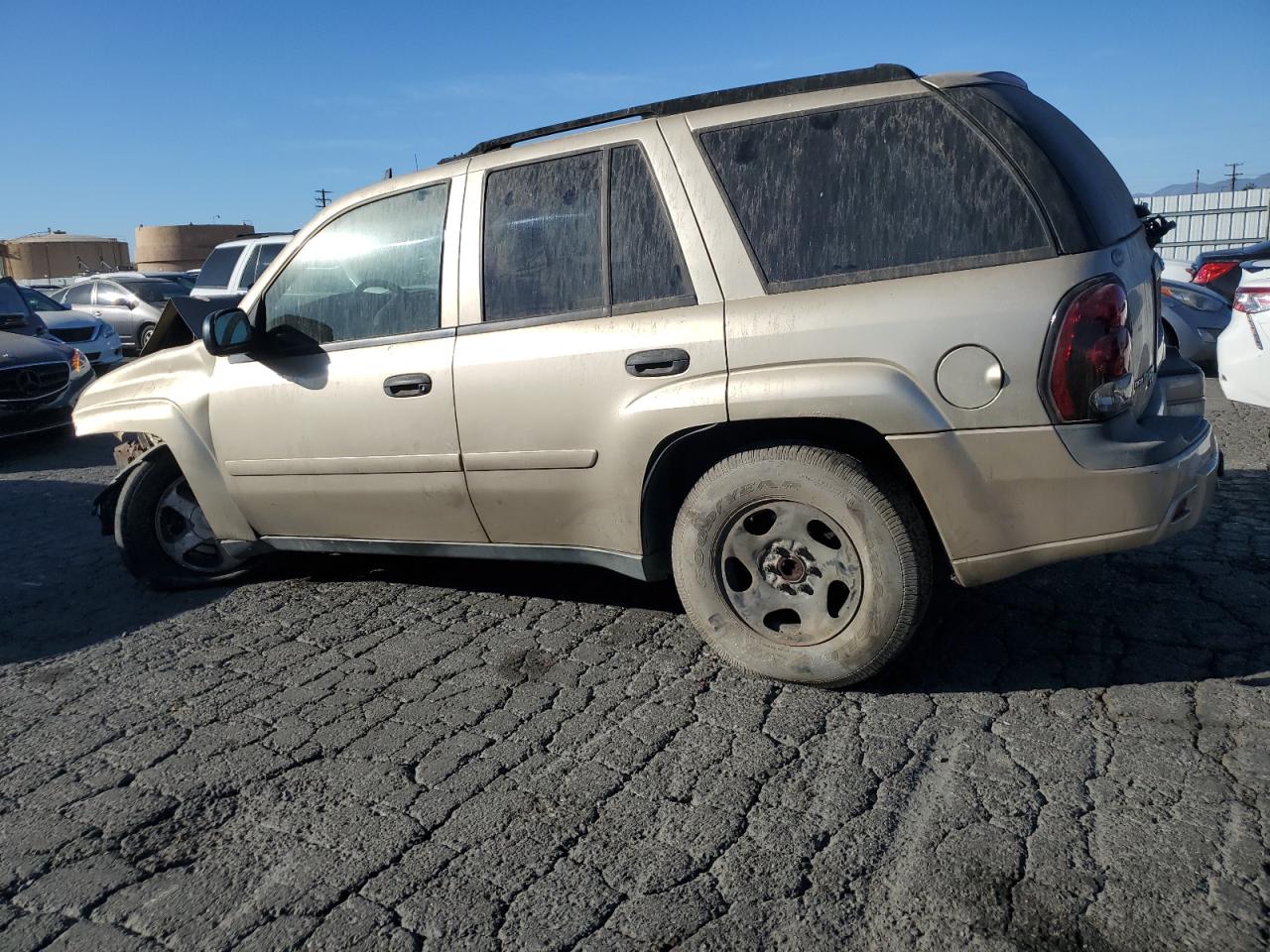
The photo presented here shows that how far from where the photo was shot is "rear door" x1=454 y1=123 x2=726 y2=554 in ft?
11.6

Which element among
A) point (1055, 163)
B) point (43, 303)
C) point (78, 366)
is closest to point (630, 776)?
point (1055, 163)

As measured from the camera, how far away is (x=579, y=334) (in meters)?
3.70

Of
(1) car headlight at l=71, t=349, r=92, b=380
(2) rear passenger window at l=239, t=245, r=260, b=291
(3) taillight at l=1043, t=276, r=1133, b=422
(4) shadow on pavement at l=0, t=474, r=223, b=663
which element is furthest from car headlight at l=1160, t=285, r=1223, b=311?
(1) car headlight at l=71, t=349, r=92, b=380

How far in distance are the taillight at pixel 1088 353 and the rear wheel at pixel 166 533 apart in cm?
389

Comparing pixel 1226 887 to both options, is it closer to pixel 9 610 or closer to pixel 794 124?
pixel 794 124

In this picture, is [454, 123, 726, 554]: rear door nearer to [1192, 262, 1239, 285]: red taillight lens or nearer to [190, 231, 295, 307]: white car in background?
[1192, 262, 1239, 285]: red taillight lens

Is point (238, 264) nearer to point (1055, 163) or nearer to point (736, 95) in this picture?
point (736, 95)

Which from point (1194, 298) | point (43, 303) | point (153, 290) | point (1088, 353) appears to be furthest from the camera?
point (153, 290)

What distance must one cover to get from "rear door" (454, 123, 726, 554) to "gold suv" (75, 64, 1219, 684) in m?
0.01

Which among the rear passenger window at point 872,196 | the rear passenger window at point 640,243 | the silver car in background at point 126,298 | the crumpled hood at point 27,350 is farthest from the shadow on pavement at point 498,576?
the silver car in background at point 126,298

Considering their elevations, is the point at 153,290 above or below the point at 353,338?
above

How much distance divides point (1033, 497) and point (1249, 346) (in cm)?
384

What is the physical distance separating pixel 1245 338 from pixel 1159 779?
4.22 m

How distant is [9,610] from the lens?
4.93 metres
